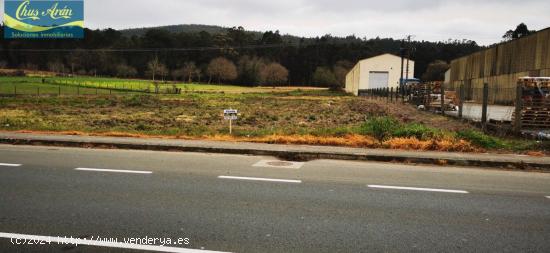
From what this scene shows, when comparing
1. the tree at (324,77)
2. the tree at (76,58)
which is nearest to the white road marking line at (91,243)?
the tree at (76,58)

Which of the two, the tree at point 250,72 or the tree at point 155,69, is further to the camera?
the tree at point 250,72

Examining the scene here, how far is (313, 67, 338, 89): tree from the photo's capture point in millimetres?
139125

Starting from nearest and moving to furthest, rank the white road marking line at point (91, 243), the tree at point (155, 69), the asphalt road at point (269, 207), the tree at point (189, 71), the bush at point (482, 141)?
the white road marking line at point (91, 243) < the asphalt road at point (269, 207) < the bush at point (482, 141) < the tree at point (155, 69) < the tree at point (189, 71)

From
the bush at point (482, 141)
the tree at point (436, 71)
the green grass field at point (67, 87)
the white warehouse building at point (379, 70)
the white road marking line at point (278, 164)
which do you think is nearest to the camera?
the white road marking line at point (278, 164)

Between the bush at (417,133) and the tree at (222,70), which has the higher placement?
the tree at (222,70)

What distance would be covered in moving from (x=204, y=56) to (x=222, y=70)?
566 inches

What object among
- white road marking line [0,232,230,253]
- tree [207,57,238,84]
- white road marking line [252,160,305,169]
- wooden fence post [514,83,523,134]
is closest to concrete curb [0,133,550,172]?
white road marking line [252,160,305,169]

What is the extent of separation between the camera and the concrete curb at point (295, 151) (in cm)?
1015

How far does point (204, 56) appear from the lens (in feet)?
467

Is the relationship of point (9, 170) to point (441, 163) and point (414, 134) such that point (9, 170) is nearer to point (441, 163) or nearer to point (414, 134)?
point (441, 163)

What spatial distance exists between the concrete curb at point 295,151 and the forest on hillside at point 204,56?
10877 cm

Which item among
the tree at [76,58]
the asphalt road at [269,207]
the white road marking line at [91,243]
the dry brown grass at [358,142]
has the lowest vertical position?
the white road marking line at [91,243]

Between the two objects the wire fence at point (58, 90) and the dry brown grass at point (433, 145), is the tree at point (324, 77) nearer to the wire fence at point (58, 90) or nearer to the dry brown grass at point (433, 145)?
the wire fence at point (58, 90)

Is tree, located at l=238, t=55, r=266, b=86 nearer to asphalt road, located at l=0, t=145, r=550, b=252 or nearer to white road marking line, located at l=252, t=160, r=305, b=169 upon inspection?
white road marking line, located at l=252, t=160, r=305, b=169
